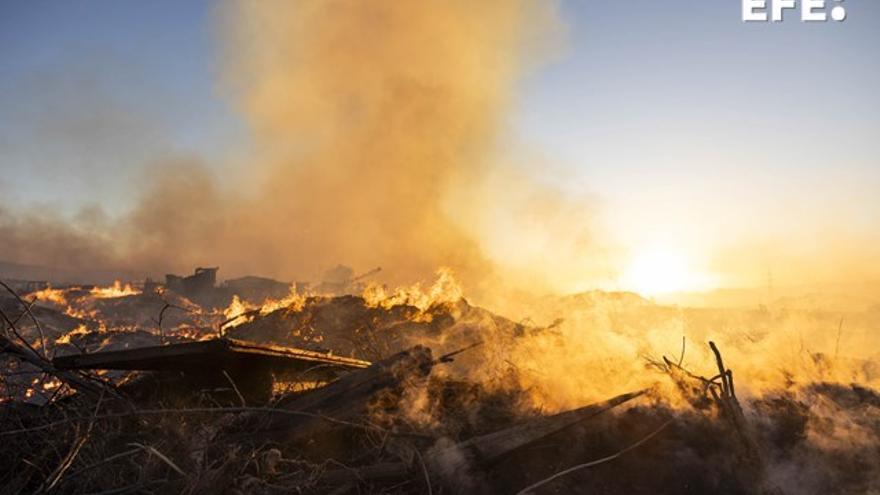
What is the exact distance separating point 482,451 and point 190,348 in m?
2.75

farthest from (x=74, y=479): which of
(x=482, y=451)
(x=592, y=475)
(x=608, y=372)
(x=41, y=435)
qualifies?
(x=608, y=372)

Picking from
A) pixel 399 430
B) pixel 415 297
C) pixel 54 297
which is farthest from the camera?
pixel 54 297

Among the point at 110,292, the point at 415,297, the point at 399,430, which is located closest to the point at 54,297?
the point at 110,292

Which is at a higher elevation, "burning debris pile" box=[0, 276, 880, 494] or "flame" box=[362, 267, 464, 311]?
"flame" box=[362, 267, 464, 311]

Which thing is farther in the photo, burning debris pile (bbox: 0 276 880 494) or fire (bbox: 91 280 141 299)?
fire (bbox: 91 280 141 299)

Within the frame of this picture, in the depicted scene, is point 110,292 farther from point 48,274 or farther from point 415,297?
point 48,274

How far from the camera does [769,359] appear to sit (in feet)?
21.0

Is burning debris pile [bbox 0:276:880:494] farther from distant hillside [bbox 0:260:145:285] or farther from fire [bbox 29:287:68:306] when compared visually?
distant hillside [bbox 0:260:145:285]

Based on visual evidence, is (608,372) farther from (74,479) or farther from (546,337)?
(74,479)

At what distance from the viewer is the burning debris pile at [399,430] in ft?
12.8

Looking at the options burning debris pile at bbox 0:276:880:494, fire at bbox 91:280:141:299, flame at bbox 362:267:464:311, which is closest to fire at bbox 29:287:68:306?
fire at bbox 91:280:141:299

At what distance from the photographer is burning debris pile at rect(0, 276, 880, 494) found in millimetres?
3887

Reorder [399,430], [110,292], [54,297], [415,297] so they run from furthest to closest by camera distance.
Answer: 1. [110,292]
2. [54,297]
3. [415,297]
4. [399,430]

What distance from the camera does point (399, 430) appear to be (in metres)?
4.85
